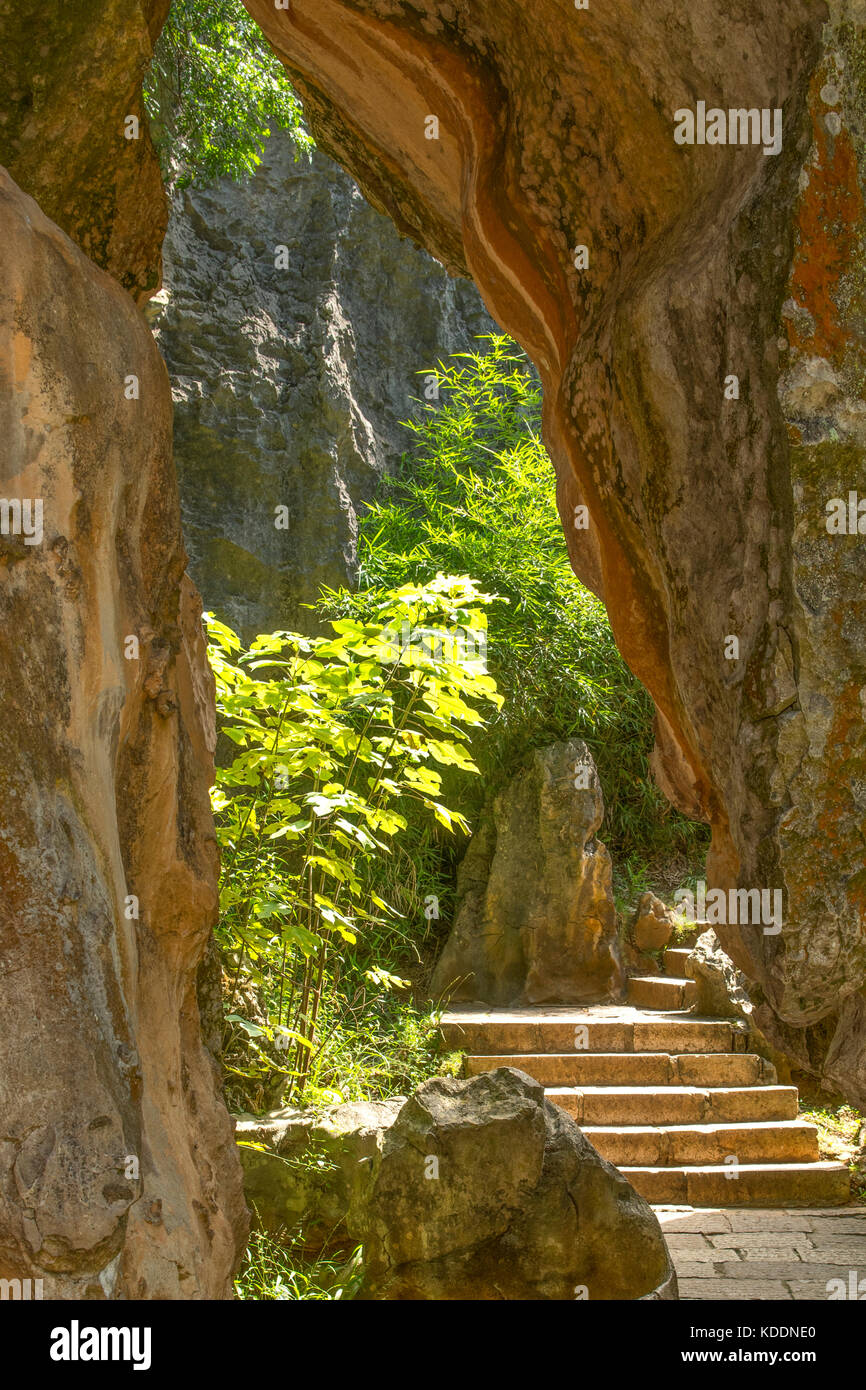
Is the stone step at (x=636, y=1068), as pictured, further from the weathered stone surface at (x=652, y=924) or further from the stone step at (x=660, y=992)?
the weathered stone surface at (x=652, y=924)

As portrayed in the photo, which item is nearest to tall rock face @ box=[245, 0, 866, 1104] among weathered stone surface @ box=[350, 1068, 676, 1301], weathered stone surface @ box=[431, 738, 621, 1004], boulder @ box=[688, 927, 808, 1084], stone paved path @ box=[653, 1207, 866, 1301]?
weathered stone surface @ box=[350, 1068, 676, 1301]

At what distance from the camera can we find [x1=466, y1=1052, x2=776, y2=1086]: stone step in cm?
622

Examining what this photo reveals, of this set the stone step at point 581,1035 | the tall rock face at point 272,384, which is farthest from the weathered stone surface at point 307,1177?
Answer: the tall rock face at point 272,384

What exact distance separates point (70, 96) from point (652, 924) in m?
6.27

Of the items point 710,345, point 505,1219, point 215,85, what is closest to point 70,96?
point 710,345

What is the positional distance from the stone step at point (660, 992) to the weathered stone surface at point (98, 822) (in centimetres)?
461

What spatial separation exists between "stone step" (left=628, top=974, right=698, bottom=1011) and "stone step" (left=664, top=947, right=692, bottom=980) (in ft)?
0.18

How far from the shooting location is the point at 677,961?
7.52 metres

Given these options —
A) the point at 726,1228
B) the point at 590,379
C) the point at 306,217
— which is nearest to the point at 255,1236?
the point at 726,1228

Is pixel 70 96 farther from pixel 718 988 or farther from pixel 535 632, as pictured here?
pixel 535 632

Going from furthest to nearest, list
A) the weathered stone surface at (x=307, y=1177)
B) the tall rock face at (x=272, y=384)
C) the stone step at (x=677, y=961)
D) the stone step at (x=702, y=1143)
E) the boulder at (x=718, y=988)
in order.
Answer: the tall rock face at (x=272, y=384) < the stone step at (x=677, y=961) < the boulder at (x=718, y=988) < the stone step at (x=702, y=1143) < the weathered stone surface at (x=307, y=1177)

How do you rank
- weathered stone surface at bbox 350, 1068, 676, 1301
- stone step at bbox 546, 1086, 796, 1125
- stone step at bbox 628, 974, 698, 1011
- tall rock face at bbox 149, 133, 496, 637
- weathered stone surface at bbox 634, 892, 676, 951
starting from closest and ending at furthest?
weathered stone surface at bbox 350, 1068, 676, 1301, stone step at bbox 546, 1086, 796, 1125, stone step at bbox 628, 974, 698, 1011, weathered stone surface at bbox 634, 892, 676, 951, tall rock face at bbox 149, 133, 496, 637

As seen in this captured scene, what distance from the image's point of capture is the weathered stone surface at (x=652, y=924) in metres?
7.68

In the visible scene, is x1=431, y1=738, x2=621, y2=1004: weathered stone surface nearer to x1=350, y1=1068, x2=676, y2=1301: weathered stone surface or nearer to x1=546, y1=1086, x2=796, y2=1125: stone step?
x1=546, y1=1086, x2=796, y2=1125: stone step
